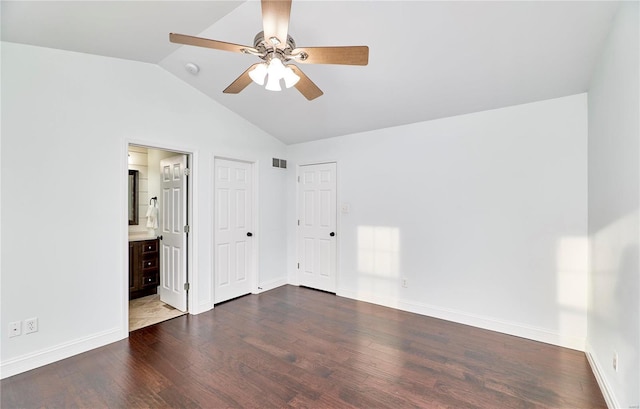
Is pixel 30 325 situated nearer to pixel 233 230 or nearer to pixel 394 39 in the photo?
pixel 233 230

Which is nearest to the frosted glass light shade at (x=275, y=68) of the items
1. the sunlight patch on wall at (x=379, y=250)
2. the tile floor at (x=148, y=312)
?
the sunlight patch on wall at (x=379, y=250)

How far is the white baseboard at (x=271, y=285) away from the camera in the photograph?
4.36 metres

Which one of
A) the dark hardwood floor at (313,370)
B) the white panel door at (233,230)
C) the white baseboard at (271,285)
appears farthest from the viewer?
the white baseboard at (271,285)

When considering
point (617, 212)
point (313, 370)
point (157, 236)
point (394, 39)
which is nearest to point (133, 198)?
point (157, 236)

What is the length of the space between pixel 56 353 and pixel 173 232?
1632 millimetres

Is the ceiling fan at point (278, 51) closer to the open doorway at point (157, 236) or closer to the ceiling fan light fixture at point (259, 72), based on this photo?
the ceiling fan light fixture at point (259, 72)

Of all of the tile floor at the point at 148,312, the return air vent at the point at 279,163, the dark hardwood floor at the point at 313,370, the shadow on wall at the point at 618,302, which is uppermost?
the return air vent at the point at 279,163

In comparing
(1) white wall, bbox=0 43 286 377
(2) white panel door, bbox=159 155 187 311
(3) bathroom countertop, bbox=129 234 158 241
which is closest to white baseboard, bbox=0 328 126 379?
(1) white wall, bbox=0 43 286 377

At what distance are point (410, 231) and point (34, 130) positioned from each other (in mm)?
3996

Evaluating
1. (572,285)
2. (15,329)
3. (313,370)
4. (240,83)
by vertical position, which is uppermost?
(240,83)

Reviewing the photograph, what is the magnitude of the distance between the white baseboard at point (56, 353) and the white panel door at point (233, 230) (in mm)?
1247

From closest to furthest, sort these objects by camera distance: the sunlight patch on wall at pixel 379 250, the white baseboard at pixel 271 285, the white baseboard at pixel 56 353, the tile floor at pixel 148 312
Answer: the white baseboard at pixel 56 353
the tile floor at pixel 148 312
the sunlight patch on wall at pixel 379 250
the white baseboard at pixel 271 285

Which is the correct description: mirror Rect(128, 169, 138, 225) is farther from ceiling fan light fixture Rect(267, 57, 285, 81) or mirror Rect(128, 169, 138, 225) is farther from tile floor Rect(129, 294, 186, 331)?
ceiling fan light fixture Rect(267, 57, 285, 81)

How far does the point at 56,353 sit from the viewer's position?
248 cm
